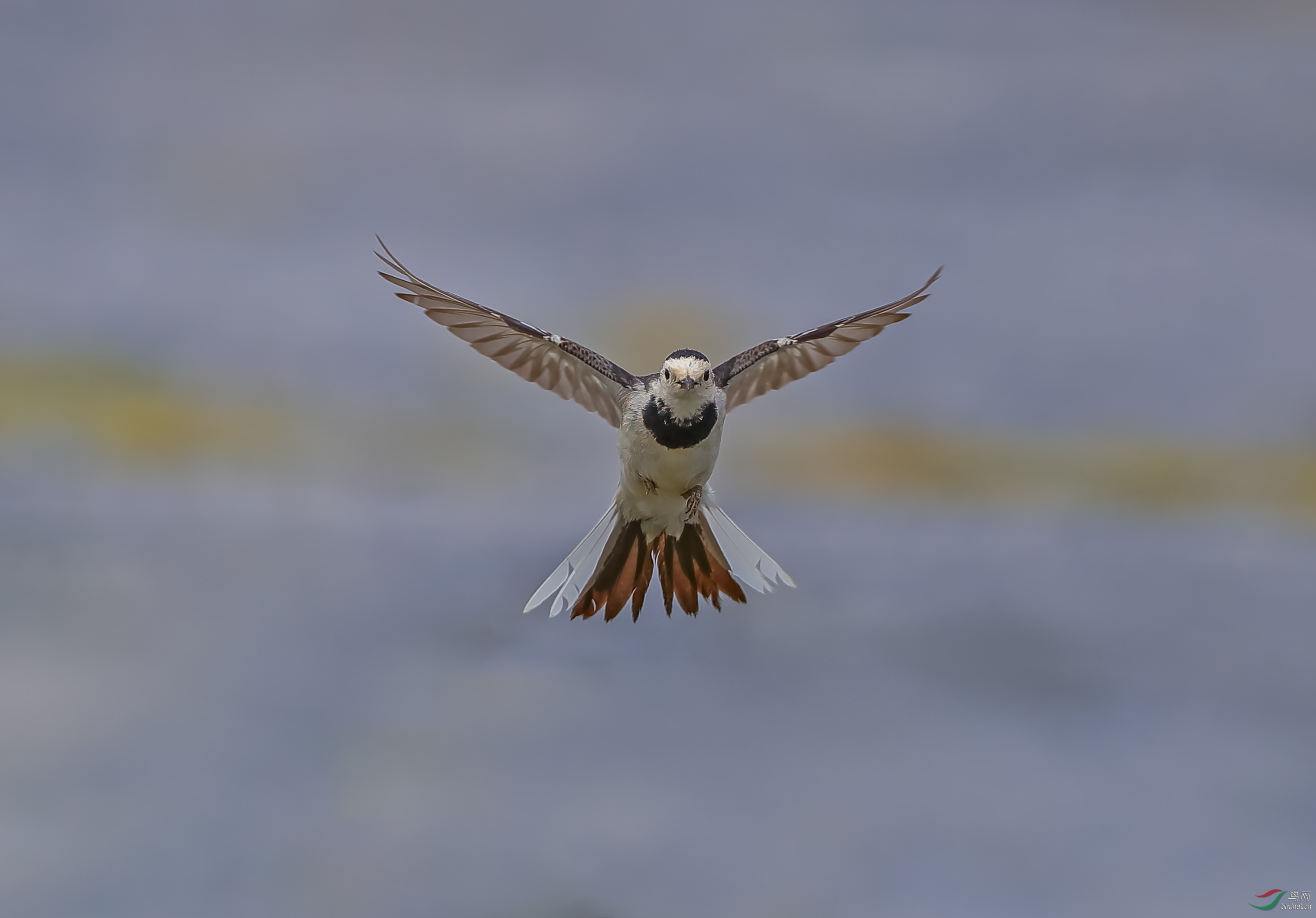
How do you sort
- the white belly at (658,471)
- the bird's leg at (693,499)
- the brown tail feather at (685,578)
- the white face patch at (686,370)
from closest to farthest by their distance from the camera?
1. the white face patch at (686,370)
2. the white belly at (658,471)
3. the bird's leg at (693,499)
4. the brown tail feather at (685,578)

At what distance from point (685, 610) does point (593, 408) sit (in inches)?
28.2

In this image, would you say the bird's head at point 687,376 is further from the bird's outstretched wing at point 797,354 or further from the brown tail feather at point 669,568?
the brown tail feather at point 669,568

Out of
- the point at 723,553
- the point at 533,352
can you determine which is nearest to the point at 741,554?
the point at 723,553

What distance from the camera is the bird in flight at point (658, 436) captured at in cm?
286

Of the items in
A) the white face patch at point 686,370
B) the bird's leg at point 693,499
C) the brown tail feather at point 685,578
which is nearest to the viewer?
the white face patch at point 686,370

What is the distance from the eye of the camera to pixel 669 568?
327 cm

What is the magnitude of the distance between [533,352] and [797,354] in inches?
34.7

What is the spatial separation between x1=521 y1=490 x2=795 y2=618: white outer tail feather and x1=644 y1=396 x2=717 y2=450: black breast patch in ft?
1.20

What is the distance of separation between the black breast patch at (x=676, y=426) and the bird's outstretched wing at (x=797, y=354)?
0.72ft

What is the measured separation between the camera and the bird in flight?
2.86 meters

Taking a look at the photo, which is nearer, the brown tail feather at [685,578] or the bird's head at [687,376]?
the bird's head at [687,376]

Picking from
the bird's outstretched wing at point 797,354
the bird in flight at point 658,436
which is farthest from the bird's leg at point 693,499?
the bird's outstretched wing at point 797,354

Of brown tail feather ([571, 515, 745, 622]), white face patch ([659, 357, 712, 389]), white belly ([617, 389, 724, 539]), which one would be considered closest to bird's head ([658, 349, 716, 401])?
white face patch ([659, 357, 712, 389])

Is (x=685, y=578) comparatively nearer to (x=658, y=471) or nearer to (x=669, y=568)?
(x=669, y=568)
